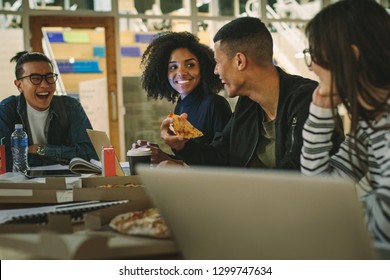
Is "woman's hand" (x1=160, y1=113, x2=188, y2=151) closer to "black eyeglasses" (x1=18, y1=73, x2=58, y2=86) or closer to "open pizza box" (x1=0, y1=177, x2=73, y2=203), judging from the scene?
"open pizza box" (x1=0, y1=177, x2=73, y2=203)

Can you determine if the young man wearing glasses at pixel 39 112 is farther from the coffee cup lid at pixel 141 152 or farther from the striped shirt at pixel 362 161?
the striped shirt at pixel 362 161

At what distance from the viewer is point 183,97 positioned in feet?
9.09

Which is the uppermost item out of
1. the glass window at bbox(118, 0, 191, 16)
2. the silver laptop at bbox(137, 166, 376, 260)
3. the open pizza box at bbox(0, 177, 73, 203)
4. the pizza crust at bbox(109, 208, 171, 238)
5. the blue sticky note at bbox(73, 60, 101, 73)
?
the glass window at bbox(118, 0, 191, 16)

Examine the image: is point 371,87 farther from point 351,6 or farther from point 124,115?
point 124,115

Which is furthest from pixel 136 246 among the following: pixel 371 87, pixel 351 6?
pixel 351 6

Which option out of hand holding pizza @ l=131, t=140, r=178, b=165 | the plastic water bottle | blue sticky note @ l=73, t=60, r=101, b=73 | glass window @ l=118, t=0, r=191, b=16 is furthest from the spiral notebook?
glass window @ l=118, t=0, r=191, b=16

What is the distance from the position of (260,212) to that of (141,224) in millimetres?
353

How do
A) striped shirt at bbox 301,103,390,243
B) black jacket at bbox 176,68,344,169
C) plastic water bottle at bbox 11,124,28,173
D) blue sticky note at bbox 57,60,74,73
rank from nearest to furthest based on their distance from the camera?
striped shirt at bbox 301,103,390,243
black jacket at bbox 176,68,344,169
plastic water bottle at bbox 11,124,28,173
blue sticky note at bbox 57,60,74,73

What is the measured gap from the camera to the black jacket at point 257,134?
1.65 meters

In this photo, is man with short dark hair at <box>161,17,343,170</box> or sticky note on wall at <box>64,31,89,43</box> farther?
sticky note on wall at <box>64,31,89,43</box>

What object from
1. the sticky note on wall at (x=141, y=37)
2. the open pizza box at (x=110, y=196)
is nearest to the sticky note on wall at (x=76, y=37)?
the sticky note on wall at (x=141, y=37)

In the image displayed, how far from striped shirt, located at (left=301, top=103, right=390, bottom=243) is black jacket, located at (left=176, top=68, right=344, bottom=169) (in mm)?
191

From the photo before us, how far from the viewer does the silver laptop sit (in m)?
0.54
